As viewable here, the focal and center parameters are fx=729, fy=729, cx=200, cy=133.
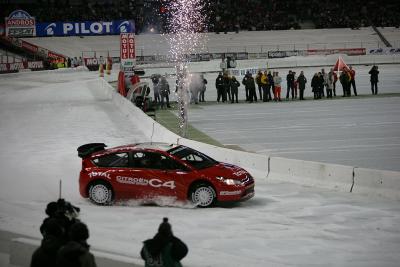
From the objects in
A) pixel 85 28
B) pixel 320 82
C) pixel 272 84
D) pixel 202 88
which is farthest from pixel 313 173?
pixel 85 28

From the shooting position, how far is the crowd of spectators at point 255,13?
78125mm

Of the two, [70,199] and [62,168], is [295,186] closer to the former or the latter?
[70,199]

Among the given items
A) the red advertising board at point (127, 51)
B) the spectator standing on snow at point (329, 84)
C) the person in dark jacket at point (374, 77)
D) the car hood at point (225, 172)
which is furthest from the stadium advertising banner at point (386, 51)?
the car hood at point (225, 172)

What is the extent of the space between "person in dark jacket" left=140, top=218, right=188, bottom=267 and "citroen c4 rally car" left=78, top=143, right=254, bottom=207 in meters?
7.46

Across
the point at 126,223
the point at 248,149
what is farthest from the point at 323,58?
the point at 126,223

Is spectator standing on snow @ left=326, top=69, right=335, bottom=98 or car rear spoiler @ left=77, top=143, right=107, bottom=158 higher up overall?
spectator standing on snow @ left=326, top=69, right=335, bottom=98

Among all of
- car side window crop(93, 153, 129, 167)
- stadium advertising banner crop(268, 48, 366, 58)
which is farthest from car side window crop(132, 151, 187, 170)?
stadium advertising banner crop(268, 48, 366, 58)

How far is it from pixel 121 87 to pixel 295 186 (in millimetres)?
21851

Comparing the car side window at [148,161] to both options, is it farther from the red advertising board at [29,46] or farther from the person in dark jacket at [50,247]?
the red advertising board at [29,46]

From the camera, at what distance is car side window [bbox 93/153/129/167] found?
48.2ft

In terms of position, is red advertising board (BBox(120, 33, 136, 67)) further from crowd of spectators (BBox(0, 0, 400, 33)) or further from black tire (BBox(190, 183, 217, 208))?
crowd of spectators (BBox(0, 0, 400, 33))

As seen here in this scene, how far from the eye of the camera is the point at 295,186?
16219 millimetres

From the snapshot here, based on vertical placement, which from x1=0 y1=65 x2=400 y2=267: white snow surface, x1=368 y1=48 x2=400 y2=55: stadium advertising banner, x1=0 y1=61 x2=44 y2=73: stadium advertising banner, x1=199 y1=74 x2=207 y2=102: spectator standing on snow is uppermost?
x1=368 y1=48 x2=400 y2=55: stadium advertising banner

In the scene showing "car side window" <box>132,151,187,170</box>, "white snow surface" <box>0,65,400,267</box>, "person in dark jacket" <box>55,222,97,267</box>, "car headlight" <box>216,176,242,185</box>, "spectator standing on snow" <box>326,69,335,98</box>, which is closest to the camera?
"person in dark jacket" <box>55,222,97,267</box>
